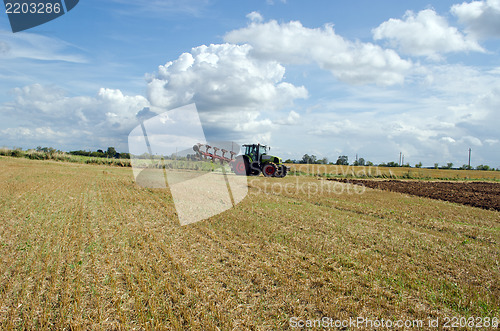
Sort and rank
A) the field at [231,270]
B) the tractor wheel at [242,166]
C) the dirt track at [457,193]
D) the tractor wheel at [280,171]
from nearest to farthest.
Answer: the field at [231,270]
the dirt track at [457,193]
the tractor wheel at [242,166]
the tractor wheel at [280,171]

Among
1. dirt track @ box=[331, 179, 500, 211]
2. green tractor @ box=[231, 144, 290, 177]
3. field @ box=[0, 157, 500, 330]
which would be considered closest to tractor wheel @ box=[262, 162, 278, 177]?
green tractor @ box=[231, 144, 290, 177]

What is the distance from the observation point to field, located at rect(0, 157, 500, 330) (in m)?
4.69

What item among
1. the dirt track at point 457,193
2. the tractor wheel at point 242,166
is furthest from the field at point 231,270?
the tractor wheel at point 242,166

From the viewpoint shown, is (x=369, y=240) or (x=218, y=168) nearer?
(x=369, y=240)

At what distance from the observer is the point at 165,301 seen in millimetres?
4930

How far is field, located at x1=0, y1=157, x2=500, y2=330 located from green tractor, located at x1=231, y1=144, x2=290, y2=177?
1572cm

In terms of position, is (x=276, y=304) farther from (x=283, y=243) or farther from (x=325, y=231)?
(x=325, y=231)

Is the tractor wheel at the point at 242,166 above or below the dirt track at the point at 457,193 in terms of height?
above

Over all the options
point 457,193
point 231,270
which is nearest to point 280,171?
point 457,193

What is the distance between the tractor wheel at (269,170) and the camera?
90.3 ft

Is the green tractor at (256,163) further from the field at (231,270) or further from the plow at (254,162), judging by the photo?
the field at (231,270)

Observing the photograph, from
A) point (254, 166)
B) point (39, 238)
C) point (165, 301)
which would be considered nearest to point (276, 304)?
point (165, 301)

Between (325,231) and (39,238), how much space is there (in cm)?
832

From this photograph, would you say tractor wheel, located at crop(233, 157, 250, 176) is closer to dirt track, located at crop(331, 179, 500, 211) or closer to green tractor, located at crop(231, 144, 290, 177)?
green tractor, located at crop(231, 144, 290, 177)
